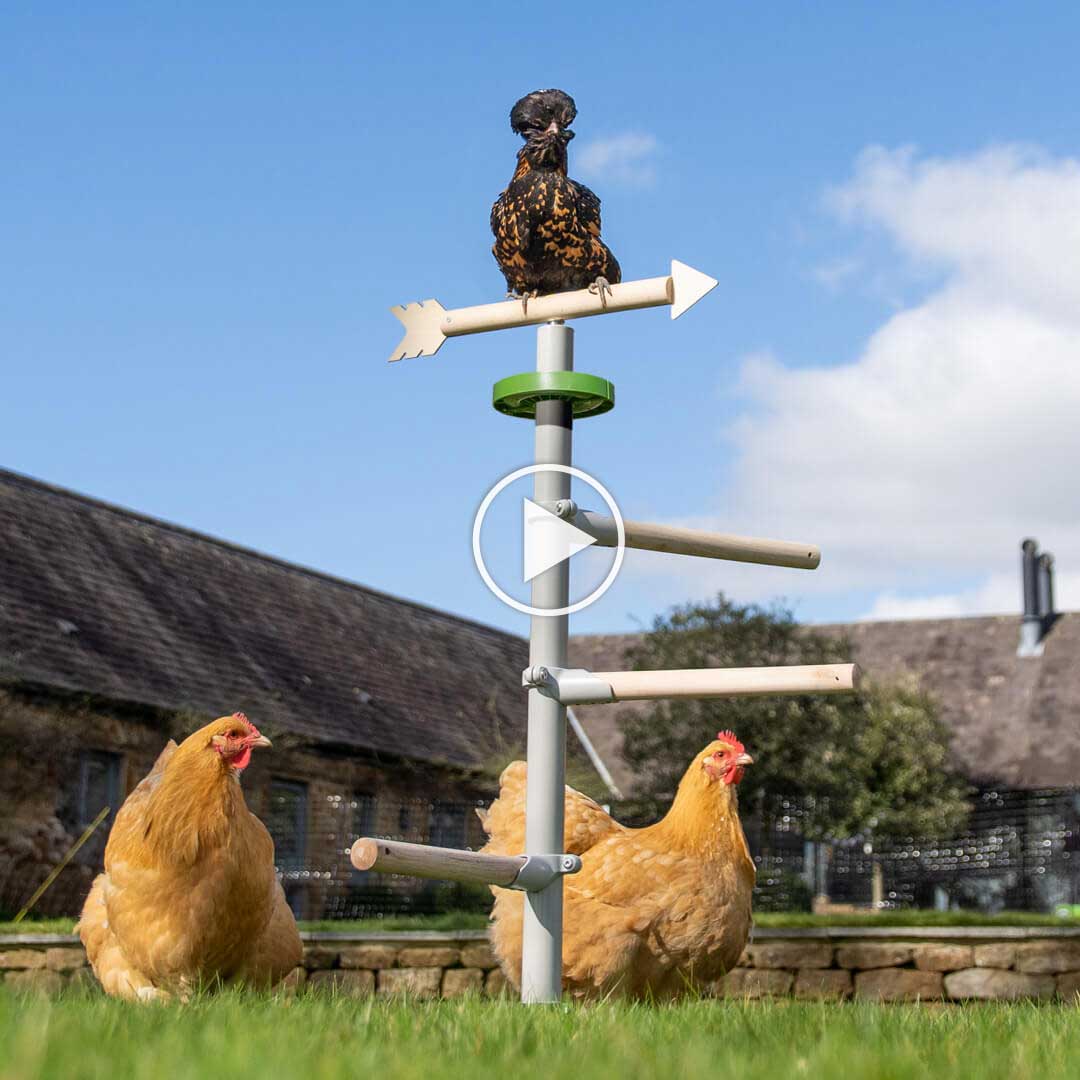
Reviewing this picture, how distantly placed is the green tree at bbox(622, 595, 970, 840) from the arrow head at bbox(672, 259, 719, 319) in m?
21.9

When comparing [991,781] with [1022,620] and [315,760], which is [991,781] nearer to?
[1022,620]

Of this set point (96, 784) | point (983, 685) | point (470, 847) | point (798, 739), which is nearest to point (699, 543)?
point (470, 847)

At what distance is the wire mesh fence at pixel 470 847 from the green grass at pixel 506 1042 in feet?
37.9

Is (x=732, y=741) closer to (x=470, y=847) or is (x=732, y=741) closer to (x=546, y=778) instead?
(x=546, y=778)

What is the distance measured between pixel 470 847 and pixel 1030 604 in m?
21.2

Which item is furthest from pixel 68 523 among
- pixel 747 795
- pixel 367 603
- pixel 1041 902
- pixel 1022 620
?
pixel 1022 620

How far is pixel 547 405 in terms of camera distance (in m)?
5.28

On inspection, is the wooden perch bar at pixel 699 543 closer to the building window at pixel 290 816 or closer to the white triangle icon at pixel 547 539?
the white triangle icon at pixel 547 539

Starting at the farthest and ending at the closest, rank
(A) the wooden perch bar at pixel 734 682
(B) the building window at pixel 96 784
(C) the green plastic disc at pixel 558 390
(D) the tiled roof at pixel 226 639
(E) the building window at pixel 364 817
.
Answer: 1. (D) the tiled roof at pixel 226 639
2. (B) the building window at pixel 96 784
3. (E) the building window at pixel 364 817
4. (C) the green plastic disc at pixel 558 390
5. (A) the wooden perch bar at pixel 734 682

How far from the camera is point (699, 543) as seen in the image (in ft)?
17.4

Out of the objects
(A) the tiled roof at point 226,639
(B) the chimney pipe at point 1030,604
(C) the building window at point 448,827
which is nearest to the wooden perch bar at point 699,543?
(C) the building window at point 448,827

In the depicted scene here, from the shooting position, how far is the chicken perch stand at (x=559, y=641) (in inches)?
189

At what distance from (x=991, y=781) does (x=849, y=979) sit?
23721 millimetres

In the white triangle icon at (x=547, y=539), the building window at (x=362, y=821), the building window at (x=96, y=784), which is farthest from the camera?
the building window at (x=96, y=784)
